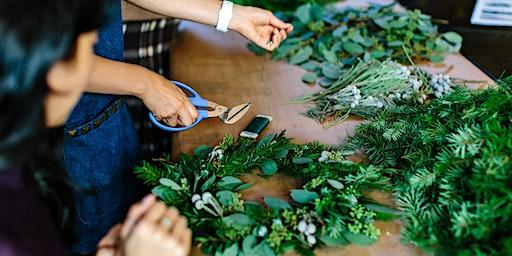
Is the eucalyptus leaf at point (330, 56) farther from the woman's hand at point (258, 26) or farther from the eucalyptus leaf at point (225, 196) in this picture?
the eucalyptus leaf at point (225, 196)

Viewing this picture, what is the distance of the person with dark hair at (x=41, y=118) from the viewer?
59cm

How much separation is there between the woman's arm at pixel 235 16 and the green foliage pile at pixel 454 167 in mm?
368

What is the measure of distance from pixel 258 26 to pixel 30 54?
0.74 meters

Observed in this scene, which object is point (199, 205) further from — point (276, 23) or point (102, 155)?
point (276, 23)

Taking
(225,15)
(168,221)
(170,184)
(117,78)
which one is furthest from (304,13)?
(168,221)

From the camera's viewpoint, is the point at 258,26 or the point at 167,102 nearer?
the point at 167,102

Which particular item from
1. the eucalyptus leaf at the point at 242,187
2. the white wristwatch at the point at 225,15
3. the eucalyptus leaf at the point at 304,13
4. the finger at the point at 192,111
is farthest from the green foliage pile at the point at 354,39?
the eucalyptus leaf at the point at 242,187

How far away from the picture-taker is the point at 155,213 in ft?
2.39

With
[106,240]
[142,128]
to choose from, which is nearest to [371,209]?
[106,240]

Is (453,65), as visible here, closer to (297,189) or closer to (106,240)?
(297,189)

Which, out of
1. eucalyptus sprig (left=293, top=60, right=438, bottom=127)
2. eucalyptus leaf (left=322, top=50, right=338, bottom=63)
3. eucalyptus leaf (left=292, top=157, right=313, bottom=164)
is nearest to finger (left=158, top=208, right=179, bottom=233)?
eucalyptus leaf (left=292, top=157, right=313, bottom=164)

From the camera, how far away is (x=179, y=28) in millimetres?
1589

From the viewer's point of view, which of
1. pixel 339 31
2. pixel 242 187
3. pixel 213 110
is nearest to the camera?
pixel 242 187

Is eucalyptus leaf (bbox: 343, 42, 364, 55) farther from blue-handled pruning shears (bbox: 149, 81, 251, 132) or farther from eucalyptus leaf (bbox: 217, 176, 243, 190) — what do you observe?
eucalyptus leaf (bbox: 217, 176, 243, 190)
